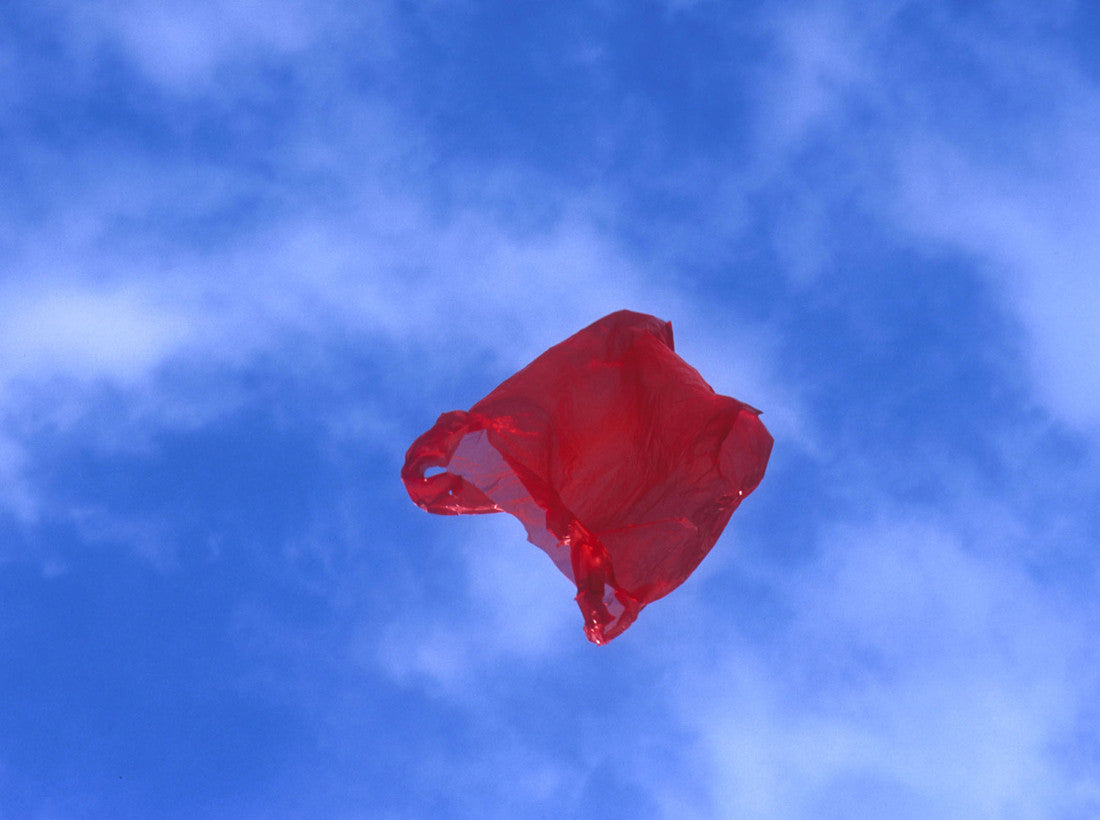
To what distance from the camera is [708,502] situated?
777 cm

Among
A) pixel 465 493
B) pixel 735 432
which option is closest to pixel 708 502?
pixel 735 432

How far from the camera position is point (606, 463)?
8.06m

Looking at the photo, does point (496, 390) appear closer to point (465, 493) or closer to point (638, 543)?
point (465, 493)

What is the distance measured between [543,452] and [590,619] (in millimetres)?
1151

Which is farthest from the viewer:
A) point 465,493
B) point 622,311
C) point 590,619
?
point 622,311

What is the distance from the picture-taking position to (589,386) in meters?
8.13

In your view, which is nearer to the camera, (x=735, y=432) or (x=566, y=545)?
(x=566, y=545)

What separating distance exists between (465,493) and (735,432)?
1.86 m

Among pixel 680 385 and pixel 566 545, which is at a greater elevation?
pixel 680 385

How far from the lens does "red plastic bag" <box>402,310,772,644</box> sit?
7.50m

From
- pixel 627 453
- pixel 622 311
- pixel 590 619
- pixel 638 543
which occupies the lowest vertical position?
pixel 590 619

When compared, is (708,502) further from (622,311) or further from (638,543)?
(622,311)

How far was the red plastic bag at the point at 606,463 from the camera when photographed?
7.50 metres

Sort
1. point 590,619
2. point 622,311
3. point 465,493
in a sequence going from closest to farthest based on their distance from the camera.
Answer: point 590,619, point 465,493, point 622,311
